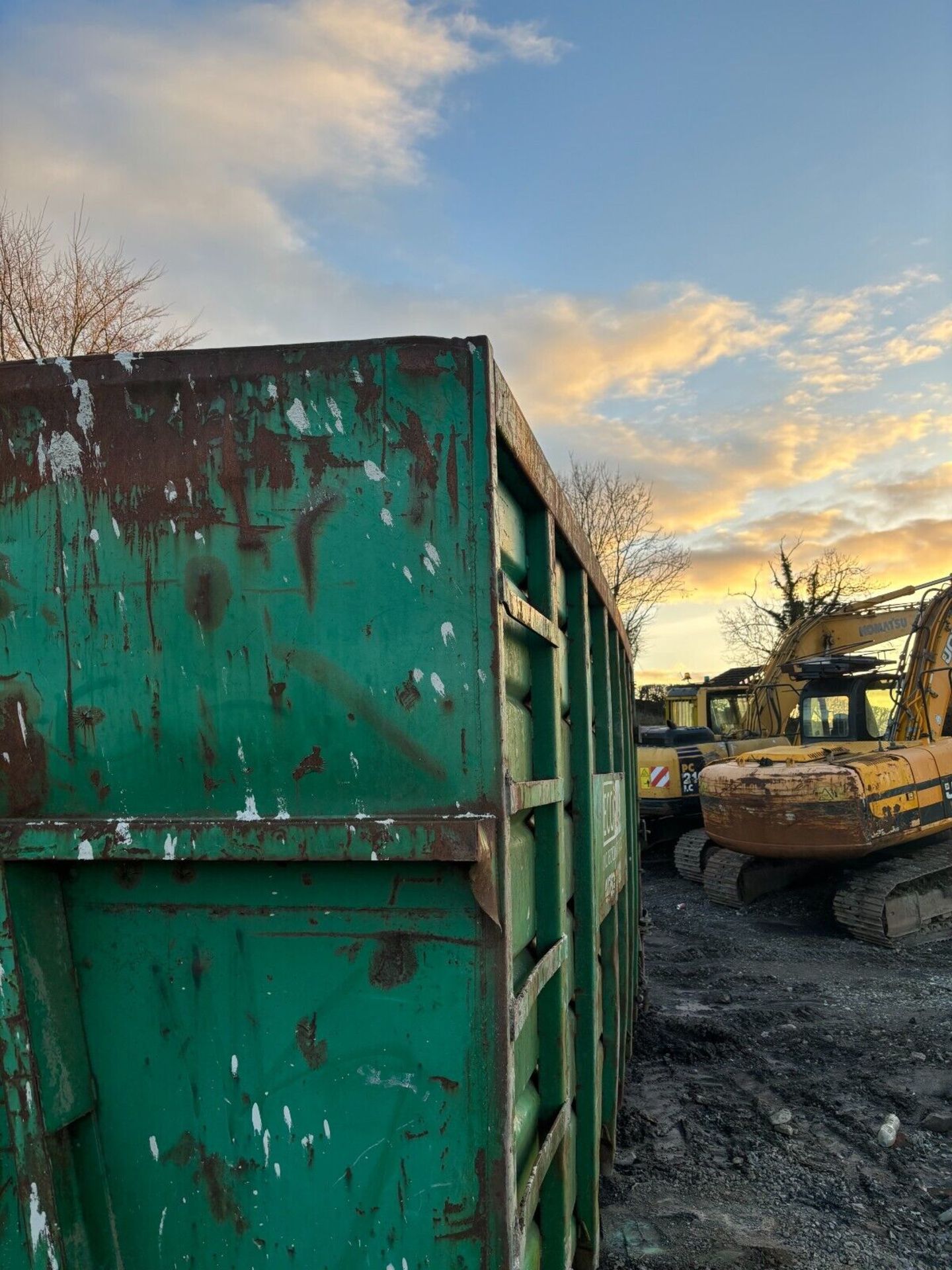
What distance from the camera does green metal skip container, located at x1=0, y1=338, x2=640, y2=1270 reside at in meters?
1.83

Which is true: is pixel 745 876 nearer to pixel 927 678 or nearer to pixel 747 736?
pixel 927 678

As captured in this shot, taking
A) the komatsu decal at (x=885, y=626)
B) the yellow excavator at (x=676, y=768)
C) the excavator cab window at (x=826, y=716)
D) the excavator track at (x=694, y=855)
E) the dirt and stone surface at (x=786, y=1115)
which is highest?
the komatsu decal at (x=885, y=626)

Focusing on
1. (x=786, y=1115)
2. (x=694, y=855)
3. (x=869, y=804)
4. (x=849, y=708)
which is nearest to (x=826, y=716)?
(x=849, y=708)

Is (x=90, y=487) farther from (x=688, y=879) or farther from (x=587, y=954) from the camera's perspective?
(x=688, y=879)

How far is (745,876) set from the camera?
10.9m

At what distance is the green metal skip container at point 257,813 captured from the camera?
1.83 metres

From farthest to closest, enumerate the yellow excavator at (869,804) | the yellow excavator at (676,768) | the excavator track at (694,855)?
the yellow excavator at (676,768)
the excavator track at (694,855)
the yellow excavator at (869,804)

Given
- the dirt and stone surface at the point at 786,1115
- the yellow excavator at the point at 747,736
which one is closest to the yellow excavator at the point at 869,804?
Result: the dirt and stone surface at the point at 786,1115

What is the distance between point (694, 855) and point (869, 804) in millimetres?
3359

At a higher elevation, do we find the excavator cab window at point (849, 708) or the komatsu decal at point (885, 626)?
the komatsu decal at point (885, 626)

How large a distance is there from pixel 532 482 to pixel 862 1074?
498cm

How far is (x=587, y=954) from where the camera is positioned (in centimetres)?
299

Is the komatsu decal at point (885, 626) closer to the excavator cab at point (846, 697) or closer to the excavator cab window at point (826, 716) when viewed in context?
Result: the excavator cab at point (846, 697)

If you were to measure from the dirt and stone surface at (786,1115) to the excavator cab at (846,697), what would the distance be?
128 inches
